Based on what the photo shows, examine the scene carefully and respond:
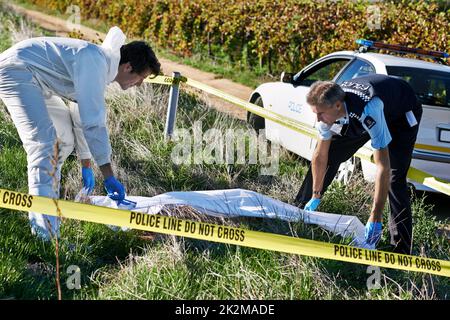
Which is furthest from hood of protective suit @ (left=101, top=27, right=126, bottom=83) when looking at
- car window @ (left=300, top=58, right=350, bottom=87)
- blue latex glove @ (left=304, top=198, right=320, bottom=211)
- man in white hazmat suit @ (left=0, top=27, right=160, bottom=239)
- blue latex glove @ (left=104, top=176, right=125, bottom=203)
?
car window @ (left=300, top=58, right=350, bottom=87)

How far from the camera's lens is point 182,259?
470cm

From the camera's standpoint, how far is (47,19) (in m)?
20.8

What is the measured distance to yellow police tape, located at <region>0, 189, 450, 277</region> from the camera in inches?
150

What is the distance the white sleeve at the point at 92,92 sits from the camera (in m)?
4.72

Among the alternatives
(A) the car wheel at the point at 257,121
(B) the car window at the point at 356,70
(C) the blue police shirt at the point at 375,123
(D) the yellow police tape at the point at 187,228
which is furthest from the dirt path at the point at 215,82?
(D) the yellow police tape at the point at 187,228

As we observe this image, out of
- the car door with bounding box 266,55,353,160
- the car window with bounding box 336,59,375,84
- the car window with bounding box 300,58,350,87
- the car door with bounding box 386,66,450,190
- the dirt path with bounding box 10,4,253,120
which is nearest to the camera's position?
the car door with bounding box 386,66,450,190

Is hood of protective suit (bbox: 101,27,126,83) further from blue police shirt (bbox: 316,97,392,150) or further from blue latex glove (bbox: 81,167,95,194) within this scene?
blue police shirt (bbox: 316,97,392,150)

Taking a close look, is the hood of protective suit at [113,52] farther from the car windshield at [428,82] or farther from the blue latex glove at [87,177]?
the car windshield at [428,82]

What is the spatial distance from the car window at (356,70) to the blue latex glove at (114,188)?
10.2 feet

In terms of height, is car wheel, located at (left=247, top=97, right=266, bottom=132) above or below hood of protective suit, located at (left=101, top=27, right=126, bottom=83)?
below

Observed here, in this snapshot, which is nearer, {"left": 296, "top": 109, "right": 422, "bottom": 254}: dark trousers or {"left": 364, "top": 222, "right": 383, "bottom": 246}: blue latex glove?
{"left": 364, "top": 222, "right": 383, "bottom": 246}: blue latex glove

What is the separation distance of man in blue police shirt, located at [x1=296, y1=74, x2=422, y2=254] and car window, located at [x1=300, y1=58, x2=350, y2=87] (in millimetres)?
2287

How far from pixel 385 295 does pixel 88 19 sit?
17.9 meters
